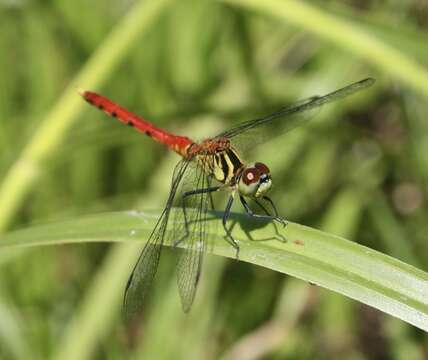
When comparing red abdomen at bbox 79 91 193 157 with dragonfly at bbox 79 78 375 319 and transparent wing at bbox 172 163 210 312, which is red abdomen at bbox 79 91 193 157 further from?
transparent wing at bbox 172 163 210 312

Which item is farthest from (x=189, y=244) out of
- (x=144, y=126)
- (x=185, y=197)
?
(x=144, y=126)

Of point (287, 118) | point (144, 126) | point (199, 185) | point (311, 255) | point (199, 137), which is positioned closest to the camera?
point (311, 255)

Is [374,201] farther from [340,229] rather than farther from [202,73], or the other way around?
[202,73]

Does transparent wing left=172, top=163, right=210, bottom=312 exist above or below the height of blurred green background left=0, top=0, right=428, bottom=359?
below

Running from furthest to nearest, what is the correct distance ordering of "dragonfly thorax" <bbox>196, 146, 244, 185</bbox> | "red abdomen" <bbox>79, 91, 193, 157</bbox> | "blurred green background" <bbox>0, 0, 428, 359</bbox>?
"blurred green background" <bbox>0, 0, 428, 359</bbox>
"red abdomen" <bbox>79, 91, 193, 157</bbox>
"dragonfly thorax" <bbox>196, 146, 244, 185</bbox>

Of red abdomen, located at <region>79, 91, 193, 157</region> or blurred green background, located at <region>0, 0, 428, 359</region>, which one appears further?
blurred green background, located at <region>0, 0, 428, 359</region>

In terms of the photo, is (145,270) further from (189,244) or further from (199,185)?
(199,185)

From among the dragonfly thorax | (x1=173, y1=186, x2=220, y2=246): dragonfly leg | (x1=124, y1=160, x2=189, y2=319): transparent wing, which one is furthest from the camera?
the dragonfly thorax

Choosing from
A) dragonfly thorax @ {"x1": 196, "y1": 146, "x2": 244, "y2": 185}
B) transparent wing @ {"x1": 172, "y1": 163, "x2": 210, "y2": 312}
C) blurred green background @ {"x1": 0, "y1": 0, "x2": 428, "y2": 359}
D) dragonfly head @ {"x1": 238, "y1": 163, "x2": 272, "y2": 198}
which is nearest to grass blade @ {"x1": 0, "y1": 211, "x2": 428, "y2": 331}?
transparent wing @ {"x1": 172, "y1": 163, "x2": 210, "y2": 312}

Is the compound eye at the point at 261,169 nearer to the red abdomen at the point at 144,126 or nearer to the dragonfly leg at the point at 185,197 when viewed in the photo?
the dragonfly leg at the point at 185,197
